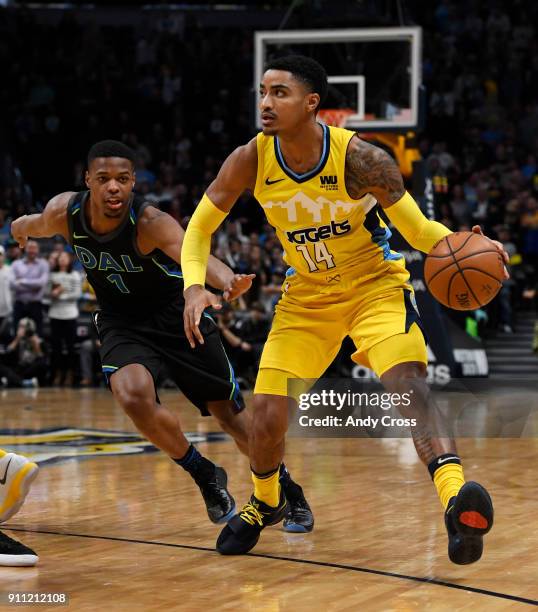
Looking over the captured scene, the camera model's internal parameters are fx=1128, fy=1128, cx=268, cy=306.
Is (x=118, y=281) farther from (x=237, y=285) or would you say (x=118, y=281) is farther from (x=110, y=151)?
(x=237, y=285)

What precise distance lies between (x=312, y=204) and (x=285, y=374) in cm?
71

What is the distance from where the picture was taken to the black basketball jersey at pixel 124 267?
537 cm

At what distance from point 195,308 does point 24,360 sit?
1053cm

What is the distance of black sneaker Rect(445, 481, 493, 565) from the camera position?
4.04 m

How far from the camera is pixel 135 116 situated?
2081 cm

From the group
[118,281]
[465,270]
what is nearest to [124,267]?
[118,281]

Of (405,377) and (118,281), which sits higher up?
(118,281)

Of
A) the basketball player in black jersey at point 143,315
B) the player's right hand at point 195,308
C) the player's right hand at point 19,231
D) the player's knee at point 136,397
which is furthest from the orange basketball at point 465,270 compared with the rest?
the player's right hand at point 19,231

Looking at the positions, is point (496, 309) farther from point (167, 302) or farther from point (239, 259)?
point (167, 302)

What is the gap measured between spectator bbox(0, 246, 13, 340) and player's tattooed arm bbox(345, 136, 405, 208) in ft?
32.2

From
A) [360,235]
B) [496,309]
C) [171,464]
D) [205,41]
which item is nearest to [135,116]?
[205,41]

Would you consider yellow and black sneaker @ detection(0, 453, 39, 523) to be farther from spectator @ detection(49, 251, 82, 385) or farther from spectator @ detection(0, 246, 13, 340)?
spectator @ detection(49, 251, 82, 385)

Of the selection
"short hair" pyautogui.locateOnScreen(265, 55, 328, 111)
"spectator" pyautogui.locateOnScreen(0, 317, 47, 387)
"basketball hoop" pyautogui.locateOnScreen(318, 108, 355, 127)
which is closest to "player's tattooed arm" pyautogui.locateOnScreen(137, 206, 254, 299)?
"short hair" pyautogui.locateOnScreen(265, 55, 328, 111)

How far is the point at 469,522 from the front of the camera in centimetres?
404
